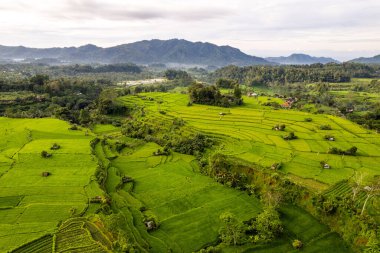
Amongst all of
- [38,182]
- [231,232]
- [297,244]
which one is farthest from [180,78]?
[297,244]

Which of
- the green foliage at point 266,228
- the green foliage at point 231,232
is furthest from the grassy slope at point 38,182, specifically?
the green foliage at point 266,228

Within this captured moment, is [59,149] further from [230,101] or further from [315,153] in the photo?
[230,101]

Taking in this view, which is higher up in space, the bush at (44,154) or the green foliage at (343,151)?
the green foliage at (343,151)

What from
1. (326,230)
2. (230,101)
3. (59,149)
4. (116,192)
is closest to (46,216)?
(116,192)

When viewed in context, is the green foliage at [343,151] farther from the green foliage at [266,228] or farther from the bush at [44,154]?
the bush at [44,154]

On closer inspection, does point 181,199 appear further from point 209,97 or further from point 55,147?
point 209,97

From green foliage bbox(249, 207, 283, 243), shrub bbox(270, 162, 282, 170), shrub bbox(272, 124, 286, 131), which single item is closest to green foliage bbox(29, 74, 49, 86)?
shrub bbox(272, 124, 286, 131)

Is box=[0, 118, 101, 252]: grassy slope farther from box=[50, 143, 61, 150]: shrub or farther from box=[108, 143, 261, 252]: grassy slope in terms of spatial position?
box=[108, 143, 261, 252]: grassy slope
